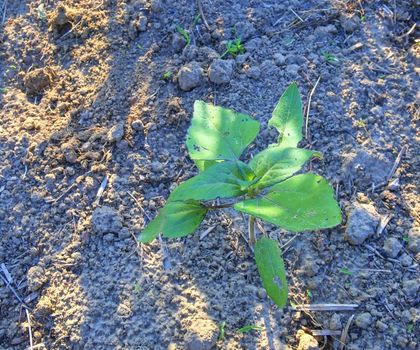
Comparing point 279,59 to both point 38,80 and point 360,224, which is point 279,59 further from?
point 38,80

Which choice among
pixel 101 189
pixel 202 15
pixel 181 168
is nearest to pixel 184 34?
pixel 202 15

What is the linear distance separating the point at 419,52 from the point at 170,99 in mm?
1122

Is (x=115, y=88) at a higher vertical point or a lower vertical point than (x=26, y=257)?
higher

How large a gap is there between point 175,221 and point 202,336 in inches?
16.7

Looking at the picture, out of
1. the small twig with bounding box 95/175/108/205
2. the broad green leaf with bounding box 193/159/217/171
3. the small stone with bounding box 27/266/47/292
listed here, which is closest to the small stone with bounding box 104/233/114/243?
the small twig with bounding box 95/175/108/205

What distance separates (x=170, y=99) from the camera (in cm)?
229

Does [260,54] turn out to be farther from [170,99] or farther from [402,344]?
[402,344]

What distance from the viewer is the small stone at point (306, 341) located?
174 centimetres

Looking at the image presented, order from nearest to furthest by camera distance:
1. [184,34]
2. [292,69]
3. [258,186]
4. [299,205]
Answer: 1. [299,205]
2. [258,186]
3. [292,69]
4. [184,34]

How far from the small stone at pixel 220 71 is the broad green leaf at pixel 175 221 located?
0.78 metres

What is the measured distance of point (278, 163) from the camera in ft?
5.17

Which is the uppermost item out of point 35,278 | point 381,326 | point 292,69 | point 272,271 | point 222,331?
point 292,69

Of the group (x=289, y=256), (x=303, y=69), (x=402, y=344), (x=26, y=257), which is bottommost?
(x=402, y=344)

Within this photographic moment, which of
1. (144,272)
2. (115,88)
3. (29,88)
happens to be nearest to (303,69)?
(115,88)
